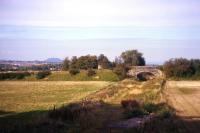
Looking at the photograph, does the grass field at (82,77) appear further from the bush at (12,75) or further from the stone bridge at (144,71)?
the stone bridge at (144,71)

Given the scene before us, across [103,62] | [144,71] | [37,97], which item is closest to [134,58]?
[103,62]

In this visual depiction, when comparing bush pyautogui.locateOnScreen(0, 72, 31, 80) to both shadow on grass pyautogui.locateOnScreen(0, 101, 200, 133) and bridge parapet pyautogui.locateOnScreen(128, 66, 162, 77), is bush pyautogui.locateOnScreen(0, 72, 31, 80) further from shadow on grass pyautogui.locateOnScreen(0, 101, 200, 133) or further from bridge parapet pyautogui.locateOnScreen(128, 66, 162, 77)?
shadow on grass pyautogui.locateOnScreen(0, 101, 200, 133)

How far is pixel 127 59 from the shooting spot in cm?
13412

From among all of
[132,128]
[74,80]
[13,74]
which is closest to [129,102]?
[132,128]

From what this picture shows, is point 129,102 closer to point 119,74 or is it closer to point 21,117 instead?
point 21,117

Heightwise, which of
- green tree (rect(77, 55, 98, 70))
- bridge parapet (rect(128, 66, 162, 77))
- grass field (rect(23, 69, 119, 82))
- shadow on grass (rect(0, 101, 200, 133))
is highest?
green tree (rect(77, 55, 98, 70))

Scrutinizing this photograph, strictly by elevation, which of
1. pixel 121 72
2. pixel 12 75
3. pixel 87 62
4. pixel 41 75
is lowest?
pixel 41 75

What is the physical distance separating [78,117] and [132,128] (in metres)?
5.01

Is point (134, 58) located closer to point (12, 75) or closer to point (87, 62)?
point (87, 62)

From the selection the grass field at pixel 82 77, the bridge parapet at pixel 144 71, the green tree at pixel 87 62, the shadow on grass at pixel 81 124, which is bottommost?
the shadow on grass at pixel 81 124

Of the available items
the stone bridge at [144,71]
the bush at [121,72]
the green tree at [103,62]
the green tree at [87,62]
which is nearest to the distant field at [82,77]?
the bush at [121,72]

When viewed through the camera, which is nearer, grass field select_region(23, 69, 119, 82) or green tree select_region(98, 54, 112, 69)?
grass field select_region(23, 69, 119, 82)

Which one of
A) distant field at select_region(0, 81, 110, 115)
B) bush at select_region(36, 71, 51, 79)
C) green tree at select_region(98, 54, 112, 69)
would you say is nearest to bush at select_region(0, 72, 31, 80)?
bush at select_region(36, 71, 51, 79)

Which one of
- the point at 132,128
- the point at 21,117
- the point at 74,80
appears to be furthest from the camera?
the point at 74,80
